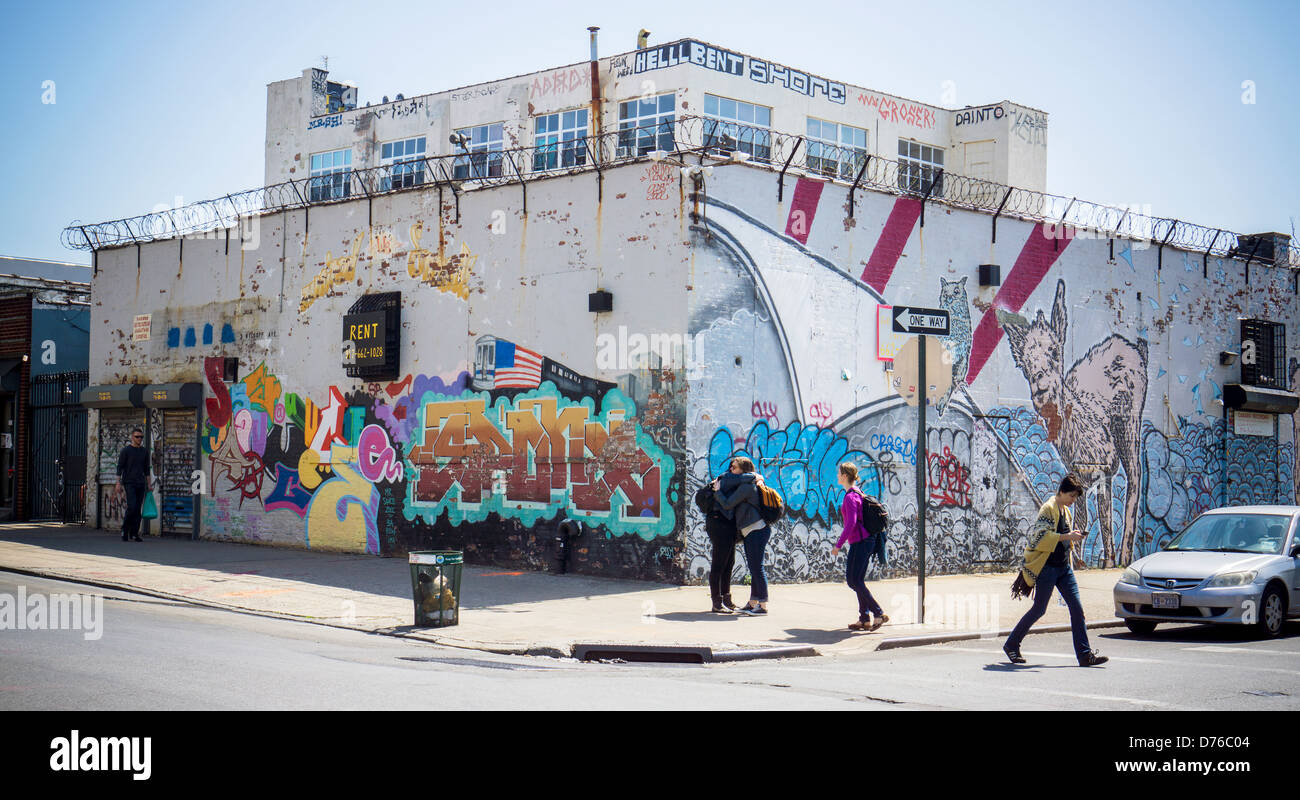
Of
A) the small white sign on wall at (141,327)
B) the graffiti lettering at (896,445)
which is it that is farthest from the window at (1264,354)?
the small white sign on wall at (141,327)

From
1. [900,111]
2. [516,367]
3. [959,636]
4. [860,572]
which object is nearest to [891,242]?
[516,367]

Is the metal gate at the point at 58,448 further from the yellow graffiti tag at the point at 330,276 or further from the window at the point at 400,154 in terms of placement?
the window at the point at 400,154

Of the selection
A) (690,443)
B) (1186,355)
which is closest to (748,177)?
(690,443)

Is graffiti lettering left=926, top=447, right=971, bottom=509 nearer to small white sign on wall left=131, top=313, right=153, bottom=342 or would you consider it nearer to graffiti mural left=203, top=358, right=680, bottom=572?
graffiti mural left=203, top=358, right=680, bottom=572

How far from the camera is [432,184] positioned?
19.3 m

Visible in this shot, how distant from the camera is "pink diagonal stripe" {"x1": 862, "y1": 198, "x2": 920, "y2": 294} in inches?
731

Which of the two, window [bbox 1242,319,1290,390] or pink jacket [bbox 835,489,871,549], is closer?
pink jacket [bbox 835,489,871,549]

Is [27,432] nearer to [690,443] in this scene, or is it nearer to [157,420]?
[157,420]

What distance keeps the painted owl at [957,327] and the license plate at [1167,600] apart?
23.0 ft

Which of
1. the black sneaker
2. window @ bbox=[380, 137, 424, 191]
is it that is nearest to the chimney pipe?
window @ bbox=[380, 137, 424, 191]

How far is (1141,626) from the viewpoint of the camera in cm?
1322

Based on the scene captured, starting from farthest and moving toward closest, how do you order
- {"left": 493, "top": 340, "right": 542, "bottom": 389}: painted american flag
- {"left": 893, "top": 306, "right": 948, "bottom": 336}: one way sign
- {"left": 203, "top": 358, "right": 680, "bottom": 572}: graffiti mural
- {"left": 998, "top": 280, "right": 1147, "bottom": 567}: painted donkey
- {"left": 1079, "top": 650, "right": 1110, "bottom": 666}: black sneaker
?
1. {"left": 998, "top": 280, "right": 1147, "bottom": 567}: painted donkey
2. {"left": 493, "top": 340, "right": 542, "bottom": 389}: painted american flag
3. {"left": 203, "top": 358, "right": 680, "bottom": 572}: graffiti mural
4. {"left": 893, "top": 306, "right": 948, "bottom": 336}: one way sign
5. {"left": 1079, "top": 650, "right": 1110, "bottom": 666}: black sneaker

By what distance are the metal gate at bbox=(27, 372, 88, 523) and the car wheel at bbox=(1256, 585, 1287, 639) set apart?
22.1m

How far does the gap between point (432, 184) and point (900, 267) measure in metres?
7.62
